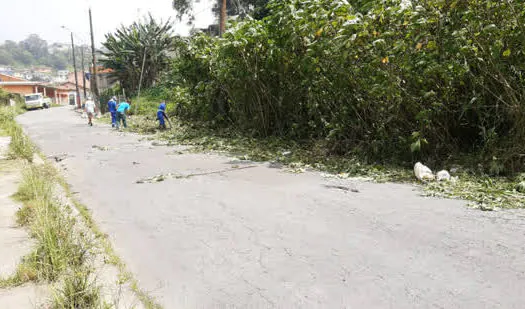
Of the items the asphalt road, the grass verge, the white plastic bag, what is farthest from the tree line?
the grass verge

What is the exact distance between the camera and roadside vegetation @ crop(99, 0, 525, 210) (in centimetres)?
592

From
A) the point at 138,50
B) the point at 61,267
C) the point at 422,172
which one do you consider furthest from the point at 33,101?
the point at 61,267

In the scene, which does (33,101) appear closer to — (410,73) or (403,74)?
(403,74)

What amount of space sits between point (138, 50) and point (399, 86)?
26.0m

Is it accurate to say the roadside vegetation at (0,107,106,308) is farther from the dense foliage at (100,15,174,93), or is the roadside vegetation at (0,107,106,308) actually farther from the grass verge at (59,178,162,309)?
the dense foliage at (100,15,174,93)

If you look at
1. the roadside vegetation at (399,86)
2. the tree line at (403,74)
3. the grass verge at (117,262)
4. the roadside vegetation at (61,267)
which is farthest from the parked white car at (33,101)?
the roadside vegetation at (61,267)

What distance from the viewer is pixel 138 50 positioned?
29203mm

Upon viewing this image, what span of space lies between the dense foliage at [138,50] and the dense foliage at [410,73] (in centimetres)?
2141

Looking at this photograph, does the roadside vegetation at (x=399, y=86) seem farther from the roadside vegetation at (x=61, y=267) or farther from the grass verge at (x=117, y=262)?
the roadside vegetation at (x=61, y=267)

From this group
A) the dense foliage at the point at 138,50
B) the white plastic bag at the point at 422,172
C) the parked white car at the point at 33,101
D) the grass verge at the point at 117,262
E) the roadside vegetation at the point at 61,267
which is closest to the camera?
the roadside vegetation at the point at 61,267

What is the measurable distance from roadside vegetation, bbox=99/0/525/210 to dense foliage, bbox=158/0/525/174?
0.02 metres

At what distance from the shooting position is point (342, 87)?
8.09m

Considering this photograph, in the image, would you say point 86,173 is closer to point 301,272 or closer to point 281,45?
point 281,45

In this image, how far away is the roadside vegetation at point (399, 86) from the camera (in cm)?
592
